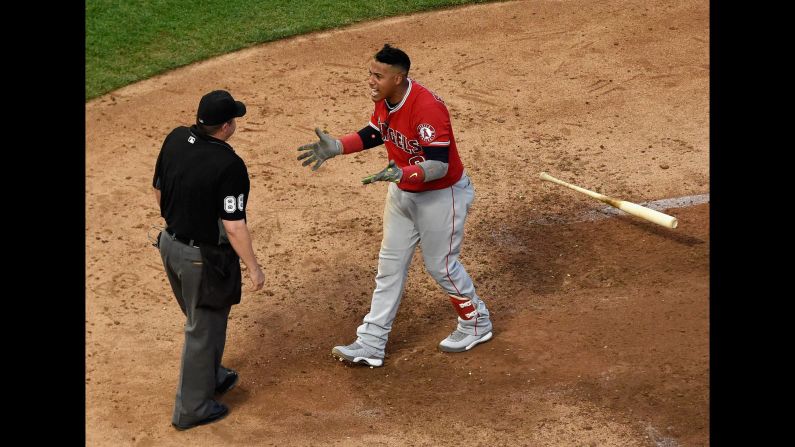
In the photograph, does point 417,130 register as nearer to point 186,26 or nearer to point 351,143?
point 351,143

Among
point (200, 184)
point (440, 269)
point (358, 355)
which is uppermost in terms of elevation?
point (200, 184)

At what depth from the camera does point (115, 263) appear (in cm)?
830

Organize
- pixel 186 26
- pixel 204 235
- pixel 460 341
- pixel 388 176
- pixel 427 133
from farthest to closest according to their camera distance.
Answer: pixel 186 26 → pixel 460 341 → pixel 427 133 → pixel 388 176 → pixel 204 235

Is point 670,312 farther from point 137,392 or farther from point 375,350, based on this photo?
point 137,392

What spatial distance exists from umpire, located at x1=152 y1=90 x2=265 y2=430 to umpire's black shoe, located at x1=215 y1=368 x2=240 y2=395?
0.30 meters

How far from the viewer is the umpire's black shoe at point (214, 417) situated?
6359 millimetres

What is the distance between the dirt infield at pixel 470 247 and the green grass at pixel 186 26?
235 mm

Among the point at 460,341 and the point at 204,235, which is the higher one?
the point at 204,235

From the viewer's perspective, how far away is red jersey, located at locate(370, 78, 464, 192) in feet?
21.1

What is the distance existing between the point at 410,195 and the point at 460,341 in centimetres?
106

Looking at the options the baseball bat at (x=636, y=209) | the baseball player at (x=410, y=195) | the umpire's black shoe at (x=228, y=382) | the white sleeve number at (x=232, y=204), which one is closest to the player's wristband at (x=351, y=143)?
the baseball player at (x=410, y=195)

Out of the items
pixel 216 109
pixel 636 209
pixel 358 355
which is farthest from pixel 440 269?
pixel 636 209

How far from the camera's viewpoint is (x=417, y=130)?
255 inches

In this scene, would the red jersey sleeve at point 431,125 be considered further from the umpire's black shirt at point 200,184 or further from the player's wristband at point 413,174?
the umpire's black shirt at point 200,184
